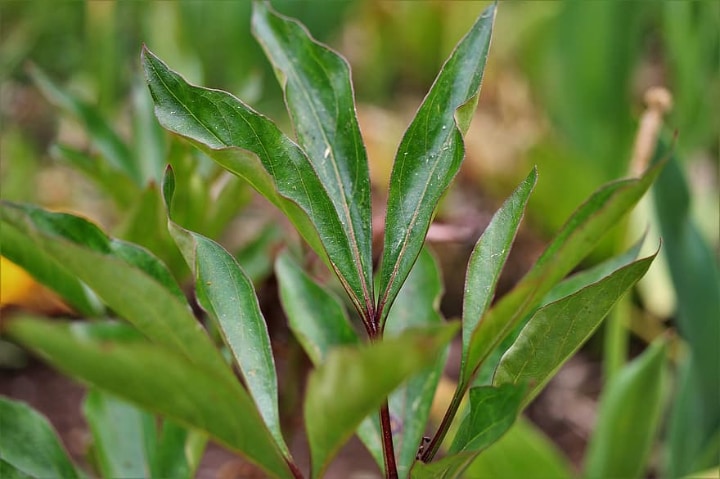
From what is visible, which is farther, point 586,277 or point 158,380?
point 586,277

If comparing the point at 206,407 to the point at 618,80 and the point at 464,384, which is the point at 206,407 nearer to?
the point at 464,384

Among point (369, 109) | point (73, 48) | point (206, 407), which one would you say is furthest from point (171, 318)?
point (73, 48)

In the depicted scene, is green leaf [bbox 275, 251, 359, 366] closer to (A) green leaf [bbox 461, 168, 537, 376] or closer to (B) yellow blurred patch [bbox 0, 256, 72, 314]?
(A) green leaf [bbox 461, 168, 537, 376]

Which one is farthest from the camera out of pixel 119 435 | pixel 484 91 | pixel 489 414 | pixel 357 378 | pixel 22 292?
pixel 484 91

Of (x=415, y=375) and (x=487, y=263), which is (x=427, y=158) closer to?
(x=487, y=263)

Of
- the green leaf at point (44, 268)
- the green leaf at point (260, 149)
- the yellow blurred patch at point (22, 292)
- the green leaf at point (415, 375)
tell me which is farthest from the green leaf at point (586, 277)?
the yellow blurred patch at point (22, 292)

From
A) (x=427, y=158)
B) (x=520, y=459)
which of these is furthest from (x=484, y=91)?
(x=427, y=158)

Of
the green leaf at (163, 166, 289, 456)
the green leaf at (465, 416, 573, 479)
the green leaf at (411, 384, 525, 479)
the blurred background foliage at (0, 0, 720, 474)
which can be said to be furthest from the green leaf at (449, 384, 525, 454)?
the blurred background foliage at (0, 0, 720, 474)
